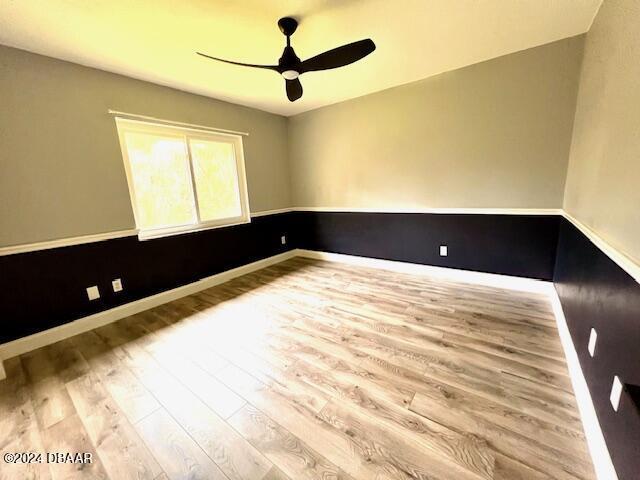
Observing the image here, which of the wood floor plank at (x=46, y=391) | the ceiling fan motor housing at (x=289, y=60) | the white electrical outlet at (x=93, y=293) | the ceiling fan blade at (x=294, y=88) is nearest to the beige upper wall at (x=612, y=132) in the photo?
the ceiling fan motor housing at (x=289, y=60)

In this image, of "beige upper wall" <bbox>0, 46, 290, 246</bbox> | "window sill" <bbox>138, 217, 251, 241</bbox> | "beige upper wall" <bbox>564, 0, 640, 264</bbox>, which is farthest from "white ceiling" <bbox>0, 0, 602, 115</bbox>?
"window sill" <bbox>138, 217, 251, 241</bbox>

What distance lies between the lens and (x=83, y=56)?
6.79 feet

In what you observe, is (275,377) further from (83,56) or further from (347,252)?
(83,56)

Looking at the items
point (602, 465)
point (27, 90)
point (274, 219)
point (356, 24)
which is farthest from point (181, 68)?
point (602, 465)

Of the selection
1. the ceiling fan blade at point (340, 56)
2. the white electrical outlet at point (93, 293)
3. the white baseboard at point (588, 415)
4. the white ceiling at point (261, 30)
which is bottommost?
the white baseboard at point (588, 415)

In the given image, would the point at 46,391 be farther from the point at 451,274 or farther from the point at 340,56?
the point at 451,274

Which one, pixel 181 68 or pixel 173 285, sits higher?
pixel 181 68

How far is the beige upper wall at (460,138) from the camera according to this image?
2.35 meters

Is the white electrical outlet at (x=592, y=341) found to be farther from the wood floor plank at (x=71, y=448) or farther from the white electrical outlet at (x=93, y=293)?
the white electrical outlet at (x=93, y=293)

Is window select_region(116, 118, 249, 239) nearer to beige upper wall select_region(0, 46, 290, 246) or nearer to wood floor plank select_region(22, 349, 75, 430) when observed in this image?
beige upper wall select_region(0, 46, 290, 246)

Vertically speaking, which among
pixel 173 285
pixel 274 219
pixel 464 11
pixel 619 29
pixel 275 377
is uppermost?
pixel 464 11

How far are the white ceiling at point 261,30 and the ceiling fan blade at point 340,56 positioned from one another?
0.26m

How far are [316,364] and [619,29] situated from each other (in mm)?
2613

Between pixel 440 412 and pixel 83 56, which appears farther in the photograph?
pixel 83 56
